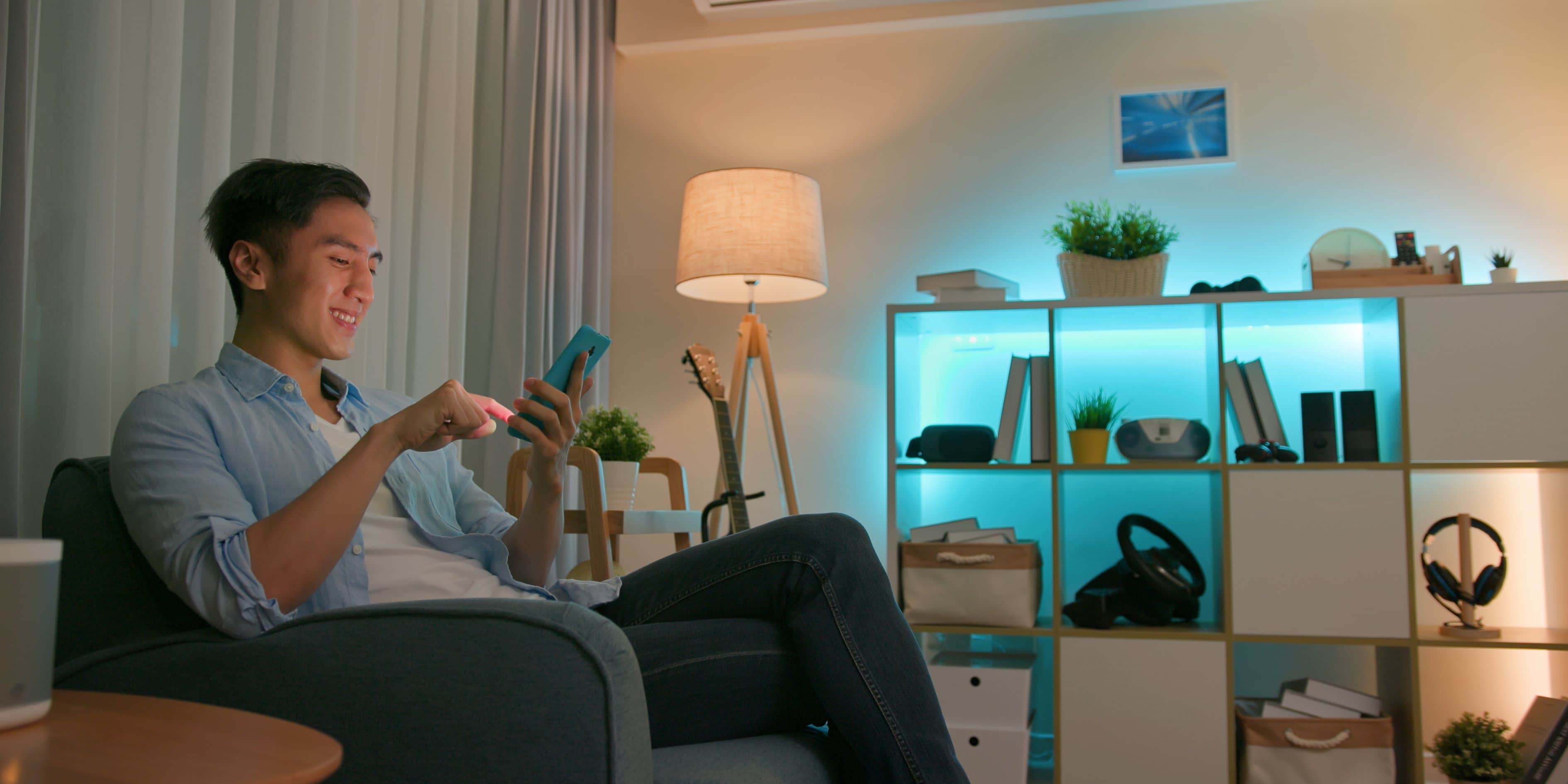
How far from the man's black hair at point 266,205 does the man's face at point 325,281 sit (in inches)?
0.5

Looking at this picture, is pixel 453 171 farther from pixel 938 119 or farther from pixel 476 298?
pixel 938 119

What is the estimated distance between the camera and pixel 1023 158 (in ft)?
9.89

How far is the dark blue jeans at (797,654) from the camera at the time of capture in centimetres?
114

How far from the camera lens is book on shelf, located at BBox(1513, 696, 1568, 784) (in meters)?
2.12

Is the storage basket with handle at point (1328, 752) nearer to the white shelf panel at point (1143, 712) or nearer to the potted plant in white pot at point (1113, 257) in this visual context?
the white shelf panel at point (1143, 712)

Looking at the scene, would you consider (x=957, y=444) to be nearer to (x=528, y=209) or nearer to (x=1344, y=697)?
(x=1344, y=697)

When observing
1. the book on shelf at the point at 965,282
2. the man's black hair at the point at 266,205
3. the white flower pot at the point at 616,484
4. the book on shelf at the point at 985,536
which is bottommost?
the book on shelf at the point at 985,536

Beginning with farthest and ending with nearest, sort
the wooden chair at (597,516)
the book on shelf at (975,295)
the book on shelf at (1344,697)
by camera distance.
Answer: the book on shelf at (975,295)
the book on shelf at (1344,697)
the wooden chair at (597,516)

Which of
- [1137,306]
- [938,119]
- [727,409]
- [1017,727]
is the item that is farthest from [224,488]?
[938,119]

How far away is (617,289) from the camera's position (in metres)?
Result: 3.27

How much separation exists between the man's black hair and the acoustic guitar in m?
1.18

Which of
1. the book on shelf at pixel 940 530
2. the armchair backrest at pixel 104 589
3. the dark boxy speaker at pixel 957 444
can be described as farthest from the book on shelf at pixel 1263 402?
the armchair backrest at pixel 104 589

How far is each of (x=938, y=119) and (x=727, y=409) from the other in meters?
1.25

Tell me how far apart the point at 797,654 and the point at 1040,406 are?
5.16ft
